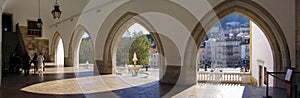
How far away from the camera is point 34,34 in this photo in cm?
1352

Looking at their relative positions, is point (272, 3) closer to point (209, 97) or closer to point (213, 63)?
point (209, 97)

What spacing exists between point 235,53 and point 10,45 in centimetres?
1042

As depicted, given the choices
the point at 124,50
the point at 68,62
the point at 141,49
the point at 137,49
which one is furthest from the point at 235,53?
the point at 68,62

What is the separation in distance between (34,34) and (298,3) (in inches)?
512

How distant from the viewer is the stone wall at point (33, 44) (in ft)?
43.7

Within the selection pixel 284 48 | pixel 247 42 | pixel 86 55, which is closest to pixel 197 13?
pixel 284 48

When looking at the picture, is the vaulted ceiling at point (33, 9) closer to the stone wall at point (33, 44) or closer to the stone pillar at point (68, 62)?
the stone wall at point (33, 44)

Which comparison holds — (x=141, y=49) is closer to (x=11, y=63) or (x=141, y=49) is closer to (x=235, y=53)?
(x=235, y=53)

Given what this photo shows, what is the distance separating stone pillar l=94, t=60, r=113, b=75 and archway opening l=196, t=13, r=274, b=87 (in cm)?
346

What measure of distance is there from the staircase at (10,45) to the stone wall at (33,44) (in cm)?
82

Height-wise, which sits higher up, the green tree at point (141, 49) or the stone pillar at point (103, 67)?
the green tree at point (141, 49)

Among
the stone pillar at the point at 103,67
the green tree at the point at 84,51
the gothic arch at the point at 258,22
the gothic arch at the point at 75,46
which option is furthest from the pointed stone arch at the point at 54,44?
the gothic arch at the point at 258,22

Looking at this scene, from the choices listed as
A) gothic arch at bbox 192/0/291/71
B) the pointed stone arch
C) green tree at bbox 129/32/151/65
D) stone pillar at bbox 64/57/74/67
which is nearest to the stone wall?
the pointed stone arch

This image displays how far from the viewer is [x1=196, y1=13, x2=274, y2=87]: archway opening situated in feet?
29.0
